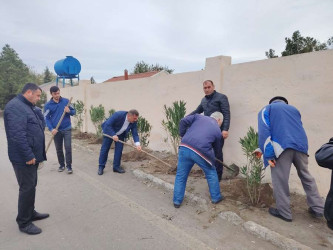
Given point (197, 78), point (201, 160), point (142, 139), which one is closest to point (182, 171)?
point (201, 160)

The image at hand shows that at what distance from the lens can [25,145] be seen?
2.98 metres

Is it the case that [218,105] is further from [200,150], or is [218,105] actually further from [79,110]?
[79,110]

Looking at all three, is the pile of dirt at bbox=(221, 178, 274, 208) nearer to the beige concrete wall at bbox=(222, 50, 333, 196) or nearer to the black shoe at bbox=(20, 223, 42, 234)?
the beige concrete wall at bbox=(222, 50, 333, 196)

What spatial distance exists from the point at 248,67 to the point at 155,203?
3.01 m

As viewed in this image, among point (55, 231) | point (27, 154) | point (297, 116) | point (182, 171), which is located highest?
point (297, 116)

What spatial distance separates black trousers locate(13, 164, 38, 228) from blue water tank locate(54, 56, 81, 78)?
43.8 ft

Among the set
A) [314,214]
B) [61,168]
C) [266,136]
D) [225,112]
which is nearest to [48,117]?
[61,168]

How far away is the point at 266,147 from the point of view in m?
3.19

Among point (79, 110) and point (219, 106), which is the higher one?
point (219, 106)

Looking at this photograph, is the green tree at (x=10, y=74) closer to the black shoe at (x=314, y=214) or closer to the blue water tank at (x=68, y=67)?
the blue water tank at (x=68, y=67)

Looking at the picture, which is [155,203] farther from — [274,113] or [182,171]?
[274,113]

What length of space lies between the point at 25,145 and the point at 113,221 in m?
1.49

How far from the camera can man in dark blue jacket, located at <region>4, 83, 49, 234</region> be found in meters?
2.96

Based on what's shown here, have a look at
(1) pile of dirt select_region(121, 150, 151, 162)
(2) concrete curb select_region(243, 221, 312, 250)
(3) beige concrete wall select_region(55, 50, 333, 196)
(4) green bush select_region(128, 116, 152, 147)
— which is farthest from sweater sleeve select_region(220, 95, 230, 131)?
(4) green bush select_region(128, 116, 152, 147)
